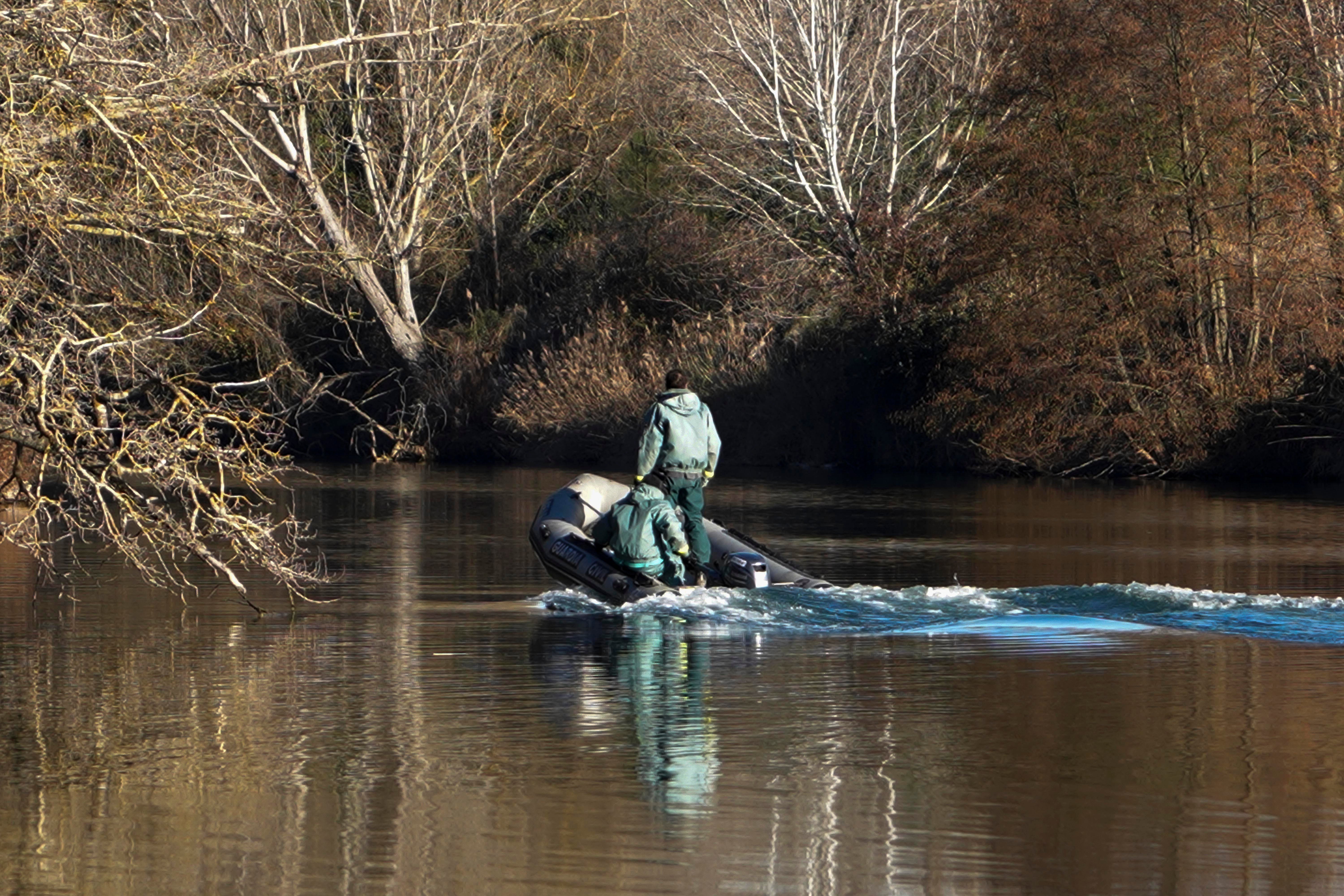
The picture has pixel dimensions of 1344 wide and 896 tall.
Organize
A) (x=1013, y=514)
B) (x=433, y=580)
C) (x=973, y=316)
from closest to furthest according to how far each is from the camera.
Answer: (x=433, y=580) → (x=1013, y=514) → (x=973, y=316)

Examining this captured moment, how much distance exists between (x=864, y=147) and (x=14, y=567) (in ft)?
80.7

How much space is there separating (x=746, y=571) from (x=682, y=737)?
18.6ft

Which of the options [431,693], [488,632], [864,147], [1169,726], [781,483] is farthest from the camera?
[864,147]

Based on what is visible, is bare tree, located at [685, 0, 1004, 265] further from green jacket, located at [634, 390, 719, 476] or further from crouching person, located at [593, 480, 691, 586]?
crouching person, located at [593, 480, 691, 586]

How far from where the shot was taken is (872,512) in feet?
81.1

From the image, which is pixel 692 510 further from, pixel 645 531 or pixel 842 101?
pixel 842 101

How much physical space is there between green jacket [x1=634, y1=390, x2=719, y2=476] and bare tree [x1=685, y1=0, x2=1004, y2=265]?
19.6 m

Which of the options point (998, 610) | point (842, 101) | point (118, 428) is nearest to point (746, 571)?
point (998, 610)

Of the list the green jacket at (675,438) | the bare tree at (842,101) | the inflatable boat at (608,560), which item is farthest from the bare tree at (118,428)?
the bare tree at (842,101)

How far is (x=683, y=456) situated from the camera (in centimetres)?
1506

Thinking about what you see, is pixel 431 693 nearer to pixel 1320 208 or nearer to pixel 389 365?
pixel 1320 208

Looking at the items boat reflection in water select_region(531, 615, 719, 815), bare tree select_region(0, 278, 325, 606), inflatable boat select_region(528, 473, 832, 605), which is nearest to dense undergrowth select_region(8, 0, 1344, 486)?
inflatable boat select_region(528, 473, 832, 605)

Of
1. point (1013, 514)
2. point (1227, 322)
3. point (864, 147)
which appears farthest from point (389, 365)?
point (1013, 514)

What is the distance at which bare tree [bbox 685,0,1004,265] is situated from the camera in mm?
35000
